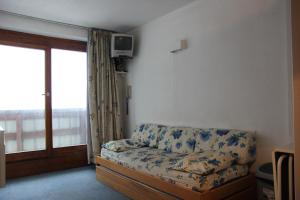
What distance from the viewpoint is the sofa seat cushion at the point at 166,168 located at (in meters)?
2.04

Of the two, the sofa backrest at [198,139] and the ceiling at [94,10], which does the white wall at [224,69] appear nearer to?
the sofa backrest at [198,139]

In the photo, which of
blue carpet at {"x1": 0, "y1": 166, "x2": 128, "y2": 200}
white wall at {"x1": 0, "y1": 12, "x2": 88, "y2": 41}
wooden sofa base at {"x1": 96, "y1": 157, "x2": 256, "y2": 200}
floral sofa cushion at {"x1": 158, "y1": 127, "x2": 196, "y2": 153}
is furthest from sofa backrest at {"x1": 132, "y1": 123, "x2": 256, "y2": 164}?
white wall at {"x1": 0, "y1": 12, "x2": 88, "y2": 41}

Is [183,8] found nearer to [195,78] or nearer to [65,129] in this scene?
[195,78]

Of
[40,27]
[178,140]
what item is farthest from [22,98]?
[178,140]

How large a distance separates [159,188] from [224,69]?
1547 mm

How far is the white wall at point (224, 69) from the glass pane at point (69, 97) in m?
1.17

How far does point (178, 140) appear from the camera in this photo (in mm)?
3113

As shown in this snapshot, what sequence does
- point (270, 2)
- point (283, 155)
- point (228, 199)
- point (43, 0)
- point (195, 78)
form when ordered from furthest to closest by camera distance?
point (195, 78), point (43, 0), point (270, 2), point (228, 199), point (283, 155)

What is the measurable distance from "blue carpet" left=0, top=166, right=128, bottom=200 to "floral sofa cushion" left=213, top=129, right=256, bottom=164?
4.27 feet

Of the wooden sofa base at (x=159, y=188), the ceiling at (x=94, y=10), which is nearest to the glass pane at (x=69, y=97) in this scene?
the ceiling at (x=94, y=10)

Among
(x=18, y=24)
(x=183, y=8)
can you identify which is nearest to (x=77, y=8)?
(x=18, y=24)

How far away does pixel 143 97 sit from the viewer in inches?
162

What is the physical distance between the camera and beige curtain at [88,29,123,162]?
402 cm

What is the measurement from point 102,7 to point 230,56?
6.01 feet
